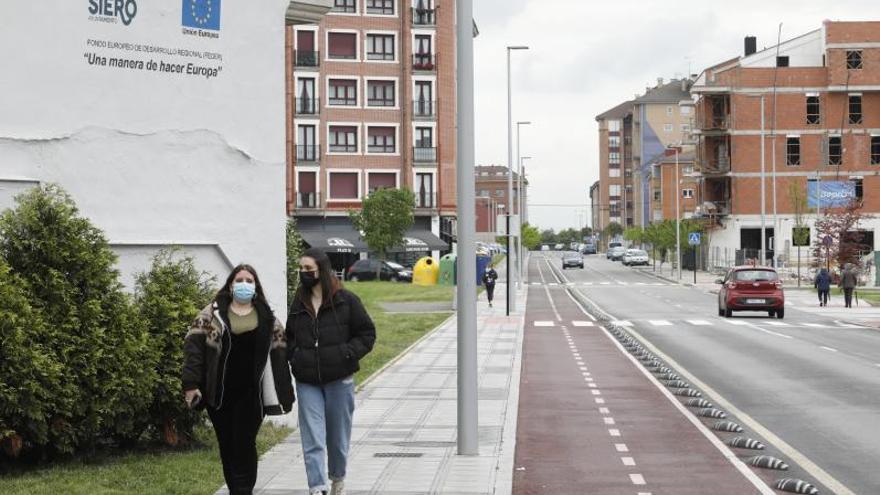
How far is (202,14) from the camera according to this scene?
41.9ft

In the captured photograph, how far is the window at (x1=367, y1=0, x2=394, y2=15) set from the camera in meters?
83.2

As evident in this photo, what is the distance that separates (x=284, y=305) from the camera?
538 inches

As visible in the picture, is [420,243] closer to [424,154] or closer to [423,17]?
[424,154]

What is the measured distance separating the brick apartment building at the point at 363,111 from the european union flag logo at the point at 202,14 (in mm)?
69506

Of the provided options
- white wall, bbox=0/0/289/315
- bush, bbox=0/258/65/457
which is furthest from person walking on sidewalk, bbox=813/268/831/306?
bush, bbox=0/258/65/457

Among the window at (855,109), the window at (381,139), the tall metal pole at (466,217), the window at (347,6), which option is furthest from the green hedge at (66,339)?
the window at (855,109)

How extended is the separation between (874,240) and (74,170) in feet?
263

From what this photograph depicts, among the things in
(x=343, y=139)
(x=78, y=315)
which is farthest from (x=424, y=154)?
(x=78, y=315)

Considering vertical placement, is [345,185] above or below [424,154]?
below

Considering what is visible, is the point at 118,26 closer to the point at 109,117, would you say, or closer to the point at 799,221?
the point at 109,117

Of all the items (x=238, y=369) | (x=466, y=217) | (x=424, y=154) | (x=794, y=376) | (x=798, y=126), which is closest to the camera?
(x=238, y=369)

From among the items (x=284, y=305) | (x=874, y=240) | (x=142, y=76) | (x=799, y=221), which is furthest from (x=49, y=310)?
(x=874, y=240)

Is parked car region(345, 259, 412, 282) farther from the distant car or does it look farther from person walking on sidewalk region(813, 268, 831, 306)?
the distant car

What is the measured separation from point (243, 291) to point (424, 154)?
7539 centimetres
